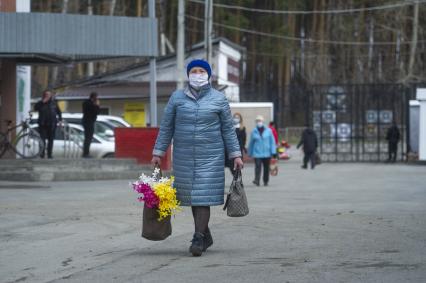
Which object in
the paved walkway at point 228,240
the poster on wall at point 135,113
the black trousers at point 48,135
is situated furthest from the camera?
the poster on wall at point 135,113

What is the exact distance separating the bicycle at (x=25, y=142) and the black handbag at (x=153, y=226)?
14.1 meters

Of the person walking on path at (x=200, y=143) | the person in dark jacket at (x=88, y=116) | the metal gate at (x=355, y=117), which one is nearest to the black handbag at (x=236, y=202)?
the person walking on path at (x=200, y=143)

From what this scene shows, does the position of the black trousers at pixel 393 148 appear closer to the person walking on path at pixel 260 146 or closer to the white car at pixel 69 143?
the white car at pixel 69 143

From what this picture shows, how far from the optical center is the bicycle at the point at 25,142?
2433 centimetres

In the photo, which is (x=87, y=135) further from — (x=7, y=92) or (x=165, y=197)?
(x=165, y=197)

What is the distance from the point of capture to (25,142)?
24531 millimetres

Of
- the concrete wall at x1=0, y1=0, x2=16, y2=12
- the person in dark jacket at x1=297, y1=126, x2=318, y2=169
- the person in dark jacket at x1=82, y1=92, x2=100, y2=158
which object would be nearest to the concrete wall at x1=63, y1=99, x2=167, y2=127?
the person in dark jacket at x1=297, y1=126, x2=318, y2=169

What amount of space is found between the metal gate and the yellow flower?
28.1 m

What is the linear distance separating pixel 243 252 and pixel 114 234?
264cm

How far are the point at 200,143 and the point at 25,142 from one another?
14732 millimetres

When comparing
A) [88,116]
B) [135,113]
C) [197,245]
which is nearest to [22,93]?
[88,116]

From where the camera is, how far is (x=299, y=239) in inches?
468

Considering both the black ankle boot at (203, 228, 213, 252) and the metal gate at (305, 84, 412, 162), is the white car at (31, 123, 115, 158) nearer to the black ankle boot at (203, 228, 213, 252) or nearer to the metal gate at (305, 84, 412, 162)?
the metal gate at (305, 84, 412, 162)

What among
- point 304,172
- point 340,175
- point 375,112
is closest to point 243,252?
point 340,175
